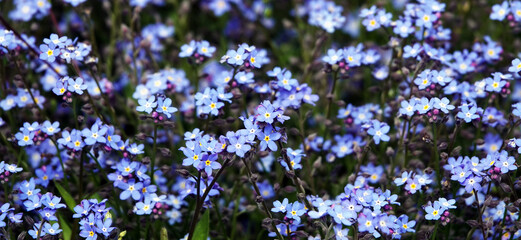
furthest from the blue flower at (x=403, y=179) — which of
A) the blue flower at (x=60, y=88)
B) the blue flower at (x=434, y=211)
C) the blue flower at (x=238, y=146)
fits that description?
the blue flower at (x=60, y=88)

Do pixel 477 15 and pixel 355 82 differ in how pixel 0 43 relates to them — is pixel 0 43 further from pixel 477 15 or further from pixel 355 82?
pixel 477 15

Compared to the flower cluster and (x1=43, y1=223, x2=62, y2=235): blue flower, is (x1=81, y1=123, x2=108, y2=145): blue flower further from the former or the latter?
(x1=43, y1=223, x2=62, y2=235): blue flower

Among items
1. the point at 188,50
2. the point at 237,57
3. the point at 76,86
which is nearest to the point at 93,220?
the point at 76,86

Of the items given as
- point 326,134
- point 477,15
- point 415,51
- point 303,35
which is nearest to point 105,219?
point 326,134

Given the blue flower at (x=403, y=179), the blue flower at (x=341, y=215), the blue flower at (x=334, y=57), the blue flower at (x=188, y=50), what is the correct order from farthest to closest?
the blue flower at (x=188, y=50)
the blue flower at (x=334, y=57)
the blue flower at (x=403, y=179)
the blue flower at (x=341, y=215)

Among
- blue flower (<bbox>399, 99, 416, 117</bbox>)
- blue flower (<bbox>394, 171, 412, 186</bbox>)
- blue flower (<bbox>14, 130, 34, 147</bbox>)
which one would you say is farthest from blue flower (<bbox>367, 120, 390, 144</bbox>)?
blue flower (<bbox>14, 130, 34, 147</bbox>)

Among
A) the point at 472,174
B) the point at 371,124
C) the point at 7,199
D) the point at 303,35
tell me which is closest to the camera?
the point at 472,174

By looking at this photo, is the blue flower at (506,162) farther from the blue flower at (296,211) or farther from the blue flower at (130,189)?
the blue flower at (130,189)

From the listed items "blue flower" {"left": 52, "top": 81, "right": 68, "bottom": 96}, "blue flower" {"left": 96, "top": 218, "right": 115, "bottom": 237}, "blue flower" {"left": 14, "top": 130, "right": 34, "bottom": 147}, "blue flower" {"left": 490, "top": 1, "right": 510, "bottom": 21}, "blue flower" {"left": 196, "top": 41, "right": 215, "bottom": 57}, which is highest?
"blue flower" {"left": 490, "top": 1, "right": 510, "bottom": 21}
